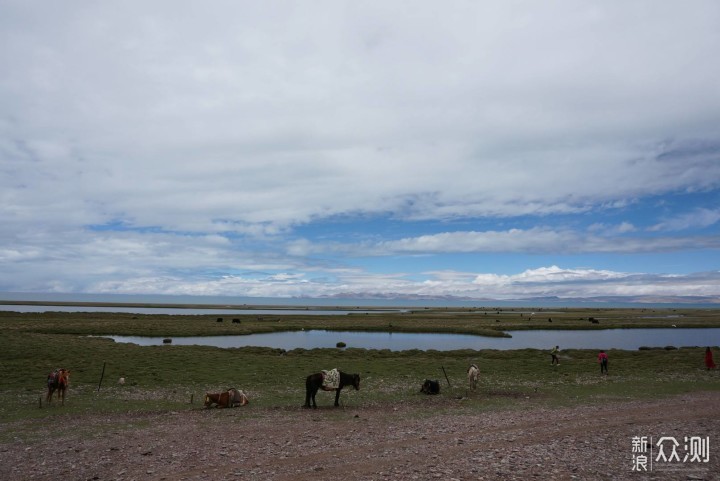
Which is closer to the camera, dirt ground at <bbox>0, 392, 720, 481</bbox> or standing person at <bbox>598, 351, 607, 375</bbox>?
dirt ground at <bbox>0, 392, 720, 481</bbox>

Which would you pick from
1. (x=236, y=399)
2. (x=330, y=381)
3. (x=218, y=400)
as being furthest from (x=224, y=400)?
(x=330, y=381)

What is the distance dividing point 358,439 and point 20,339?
165ft

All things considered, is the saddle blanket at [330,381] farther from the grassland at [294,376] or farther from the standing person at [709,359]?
the standing person at [709,359]

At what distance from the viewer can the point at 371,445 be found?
15.5m

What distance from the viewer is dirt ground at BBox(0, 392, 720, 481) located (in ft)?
41.8

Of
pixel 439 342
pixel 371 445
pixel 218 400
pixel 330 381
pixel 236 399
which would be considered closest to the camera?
pixel 371 445

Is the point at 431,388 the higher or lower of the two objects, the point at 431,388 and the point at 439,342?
the higher

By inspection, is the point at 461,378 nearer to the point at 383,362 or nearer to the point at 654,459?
the point at 383,362

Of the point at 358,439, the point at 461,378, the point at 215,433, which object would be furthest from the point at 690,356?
the point at 215,433

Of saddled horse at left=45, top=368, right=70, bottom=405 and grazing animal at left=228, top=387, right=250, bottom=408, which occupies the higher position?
saddled horse at left=45, top=368, right=70, bottom=405

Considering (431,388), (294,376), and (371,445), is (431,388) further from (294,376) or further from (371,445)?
(294,376)

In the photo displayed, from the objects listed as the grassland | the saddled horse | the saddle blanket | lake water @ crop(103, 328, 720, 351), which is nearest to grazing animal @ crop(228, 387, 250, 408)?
the grassland

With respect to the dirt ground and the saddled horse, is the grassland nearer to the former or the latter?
the saddled horse

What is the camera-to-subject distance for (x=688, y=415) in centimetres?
1906
